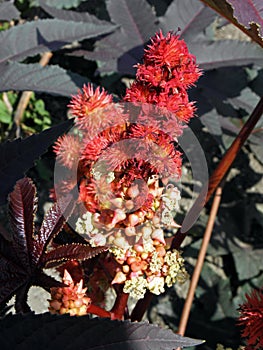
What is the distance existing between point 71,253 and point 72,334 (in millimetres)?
149

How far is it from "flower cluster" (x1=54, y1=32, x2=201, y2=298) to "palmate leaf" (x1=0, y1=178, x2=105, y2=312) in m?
0.04

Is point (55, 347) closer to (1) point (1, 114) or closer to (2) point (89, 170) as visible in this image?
(2) point (89, 170)

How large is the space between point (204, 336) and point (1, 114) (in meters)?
0.85

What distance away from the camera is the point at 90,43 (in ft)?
5.44

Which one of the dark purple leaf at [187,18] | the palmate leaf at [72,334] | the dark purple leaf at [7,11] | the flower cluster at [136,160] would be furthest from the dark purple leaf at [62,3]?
the palmate leaf at [72,334]

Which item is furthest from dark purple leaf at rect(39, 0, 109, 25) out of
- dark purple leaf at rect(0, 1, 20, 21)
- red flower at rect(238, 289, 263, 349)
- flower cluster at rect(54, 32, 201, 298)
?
red flower at rect(238, 289, 263, 349)

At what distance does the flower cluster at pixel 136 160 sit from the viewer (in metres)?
0.60

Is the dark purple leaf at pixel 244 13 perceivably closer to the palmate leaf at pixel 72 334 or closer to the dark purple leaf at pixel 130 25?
the palmate leaf at pixel 72 334

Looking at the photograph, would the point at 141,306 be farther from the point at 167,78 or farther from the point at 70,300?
the point at 167,78

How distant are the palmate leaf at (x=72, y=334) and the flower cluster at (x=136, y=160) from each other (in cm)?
12

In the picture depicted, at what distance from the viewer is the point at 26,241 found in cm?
70

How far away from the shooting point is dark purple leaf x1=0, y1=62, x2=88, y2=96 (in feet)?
3.12

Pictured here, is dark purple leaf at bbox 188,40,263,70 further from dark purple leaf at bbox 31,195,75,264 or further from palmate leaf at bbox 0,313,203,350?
palmate leaf at bbox 0,313,203,350

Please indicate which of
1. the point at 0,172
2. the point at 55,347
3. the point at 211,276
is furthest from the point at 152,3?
the point at 55,347
